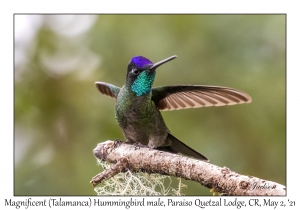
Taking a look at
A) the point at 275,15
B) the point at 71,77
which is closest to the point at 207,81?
the point at 275,15

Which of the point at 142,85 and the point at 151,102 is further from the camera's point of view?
the point at 151,102

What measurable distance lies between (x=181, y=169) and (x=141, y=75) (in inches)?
39.3

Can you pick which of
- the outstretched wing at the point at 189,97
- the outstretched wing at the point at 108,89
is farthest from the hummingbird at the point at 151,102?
the outstretched wing at the point at 108,89

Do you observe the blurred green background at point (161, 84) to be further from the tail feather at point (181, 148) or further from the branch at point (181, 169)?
the branch at point (181, 169)

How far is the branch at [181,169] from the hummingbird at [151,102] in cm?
26

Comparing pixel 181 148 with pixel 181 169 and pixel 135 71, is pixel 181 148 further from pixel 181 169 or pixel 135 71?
pixel 181 169

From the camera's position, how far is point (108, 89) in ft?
13.5

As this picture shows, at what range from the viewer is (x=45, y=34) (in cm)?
465

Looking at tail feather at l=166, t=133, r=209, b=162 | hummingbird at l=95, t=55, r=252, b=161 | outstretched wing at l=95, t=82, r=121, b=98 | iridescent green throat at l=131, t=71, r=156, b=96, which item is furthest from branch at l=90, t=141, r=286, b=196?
outstretched wing at l=95, t=82, r=121, b=98

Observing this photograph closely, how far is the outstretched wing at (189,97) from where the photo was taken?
131 inches

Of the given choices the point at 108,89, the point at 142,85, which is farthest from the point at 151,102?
the point at 108,89

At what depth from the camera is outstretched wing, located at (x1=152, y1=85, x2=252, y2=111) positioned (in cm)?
332

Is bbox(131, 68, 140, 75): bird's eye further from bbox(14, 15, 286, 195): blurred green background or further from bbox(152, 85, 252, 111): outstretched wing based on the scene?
bbox(14, 15, 286, 195): blurred green background
